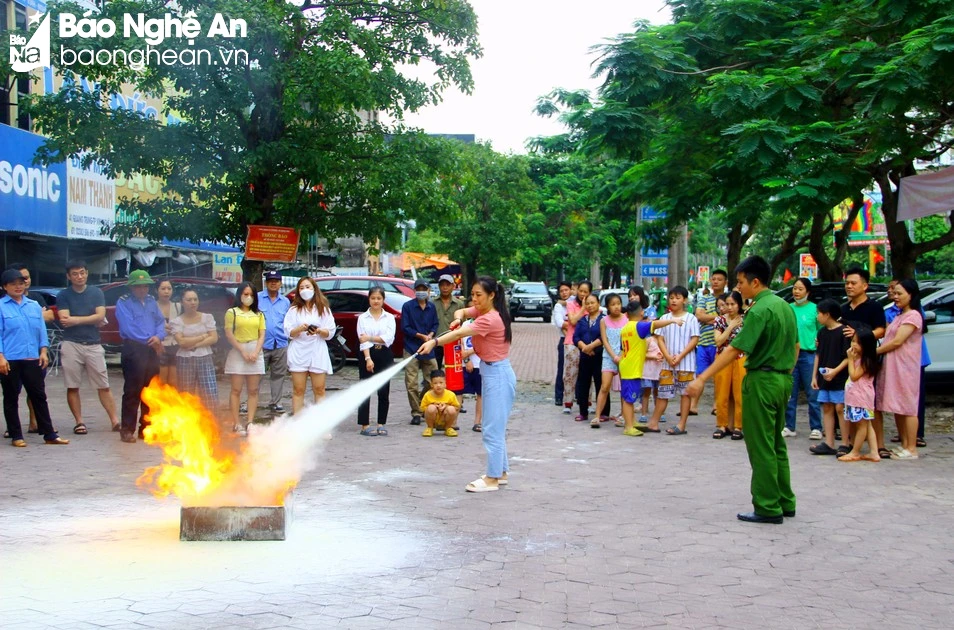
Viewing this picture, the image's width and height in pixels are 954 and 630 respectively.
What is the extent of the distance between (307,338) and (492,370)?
11.5 ft

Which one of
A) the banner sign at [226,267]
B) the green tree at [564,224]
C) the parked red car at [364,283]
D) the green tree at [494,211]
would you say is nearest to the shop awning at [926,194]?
the parked red car at [364,283]

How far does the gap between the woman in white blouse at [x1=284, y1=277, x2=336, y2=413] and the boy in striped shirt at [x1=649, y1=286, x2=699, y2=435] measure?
4034 millimetres

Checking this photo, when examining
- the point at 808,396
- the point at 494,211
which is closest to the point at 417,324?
the point at 808,396

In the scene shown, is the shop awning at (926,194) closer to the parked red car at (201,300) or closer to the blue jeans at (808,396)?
the blue jeans at (808,396)

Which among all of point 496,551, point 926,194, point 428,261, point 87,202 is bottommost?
point 496,551

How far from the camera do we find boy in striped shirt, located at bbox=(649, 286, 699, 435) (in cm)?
1112

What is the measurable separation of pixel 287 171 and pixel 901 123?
31.4 feet

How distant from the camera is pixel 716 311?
455 inches

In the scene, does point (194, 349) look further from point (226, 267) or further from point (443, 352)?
point (226, 267)

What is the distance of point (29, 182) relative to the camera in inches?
785

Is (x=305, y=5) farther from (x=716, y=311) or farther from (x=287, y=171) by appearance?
(x=716, y=311)

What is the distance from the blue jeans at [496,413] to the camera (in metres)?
7.69

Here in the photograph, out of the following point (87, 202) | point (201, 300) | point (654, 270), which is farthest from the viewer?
point (654, 270)

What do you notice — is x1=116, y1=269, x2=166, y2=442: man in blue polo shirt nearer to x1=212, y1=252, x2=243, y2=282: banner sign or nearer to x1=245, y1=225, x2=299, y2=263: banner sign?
x1=245, y1=225, x2=299, y2=263: banner sign
